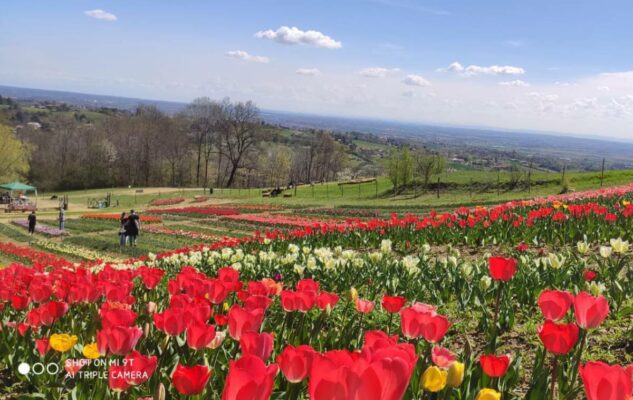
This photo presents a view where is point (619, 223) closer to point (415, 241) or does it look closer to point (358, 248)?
point (415, 241)

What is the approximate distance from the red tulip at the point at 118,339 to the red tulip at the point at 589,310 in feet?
6.23

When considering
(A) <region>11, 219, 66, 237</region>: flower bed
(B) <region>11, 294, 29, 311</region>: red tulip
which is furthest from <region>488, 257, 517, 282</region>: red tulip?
(A) <region>11, 219, 66, 237</region>: flower bed

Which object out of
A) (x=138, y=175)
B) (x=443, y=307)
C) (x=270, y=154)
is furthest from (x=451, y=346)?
(x=270, y=154)

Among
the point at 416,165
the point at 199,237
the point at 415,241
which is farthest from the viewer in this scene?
the point at 416,165

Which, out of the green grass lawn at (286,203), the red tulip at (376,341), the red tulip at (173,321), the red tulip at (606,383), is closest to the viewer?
the red tulip at (606,383)

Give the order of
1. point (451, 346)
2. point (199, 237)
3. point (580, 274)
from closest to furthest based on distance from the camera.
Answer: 1. point (451, 346)
2. point (580, 274)
3. point (199, 237)

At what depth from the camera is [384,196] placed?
52656 millimetres

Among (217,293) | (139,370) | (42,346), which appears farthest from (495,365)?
(42,346)

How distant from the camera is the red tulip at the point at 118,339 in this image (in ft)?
7.27

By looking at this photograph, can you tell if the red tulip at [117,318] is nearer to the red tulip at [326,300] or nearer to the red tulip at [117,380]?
the red tulip at [117,380]

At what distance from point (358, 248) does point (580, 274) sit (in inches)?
240

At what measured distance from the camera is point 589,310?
82.7 inches

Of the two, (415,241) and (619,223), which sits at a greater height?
(619,223)

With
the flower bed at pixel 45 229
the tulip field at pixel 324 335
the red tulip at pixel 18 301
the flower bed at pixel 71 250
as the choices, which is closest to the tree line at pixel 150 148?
the flower bed at pixel 45 229
